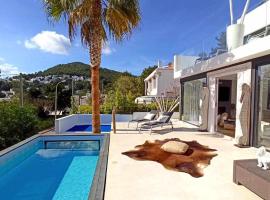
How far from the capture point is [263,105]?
32.1 feet

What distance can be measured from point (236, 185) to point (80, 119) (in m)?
17.2

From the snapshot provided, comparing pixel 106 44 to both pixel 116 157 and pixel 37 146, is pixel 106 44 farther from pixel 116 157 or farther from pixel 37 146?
pixel 116 157

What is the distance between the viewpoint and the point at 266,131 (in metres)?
9.64

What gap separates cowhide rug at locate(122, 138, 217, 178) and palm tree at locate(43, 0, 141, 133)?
475 cm

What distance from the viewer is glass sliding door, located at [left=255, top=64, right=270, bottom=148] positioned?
31.2ft

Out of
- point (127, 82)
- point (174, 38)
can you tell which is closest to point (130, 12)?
point (174, 38)

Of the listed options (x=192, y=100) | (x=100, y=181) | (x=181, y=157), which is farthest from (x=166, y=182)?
(x=192, y=100)

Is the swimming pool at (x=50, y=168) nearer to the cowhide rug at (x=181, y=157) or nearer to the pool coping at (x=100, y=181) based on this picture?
the pool coping at (x=100, y=181)

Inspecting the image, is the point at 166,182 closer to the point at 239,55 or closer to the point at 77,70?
the point at 239,55

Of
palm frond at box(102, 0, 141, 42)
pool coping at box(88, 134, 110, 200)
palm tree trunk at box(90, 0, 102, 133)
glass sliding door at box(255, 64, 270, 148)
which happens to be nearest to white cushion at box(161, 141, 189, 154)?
pool coping at box(88, 134, 110, 200)

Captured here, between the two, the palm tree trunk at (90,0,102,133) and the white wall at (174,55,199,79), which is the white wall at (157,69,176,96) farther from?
the palm tree trunk at (90,0,102,133)

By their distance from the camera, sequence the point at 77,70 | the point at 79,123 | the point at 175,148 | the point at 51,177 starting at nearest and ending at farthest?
1. the point at 51,177
2. the point at 175,148
3. the point at 79,123
4. the point at 77,70

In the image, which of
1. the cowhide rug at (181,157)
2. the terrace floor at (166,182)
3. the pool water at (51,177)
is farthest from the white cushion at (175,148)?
the pool water at (51,177)

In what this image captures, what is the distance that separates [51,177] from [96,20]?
791cm
